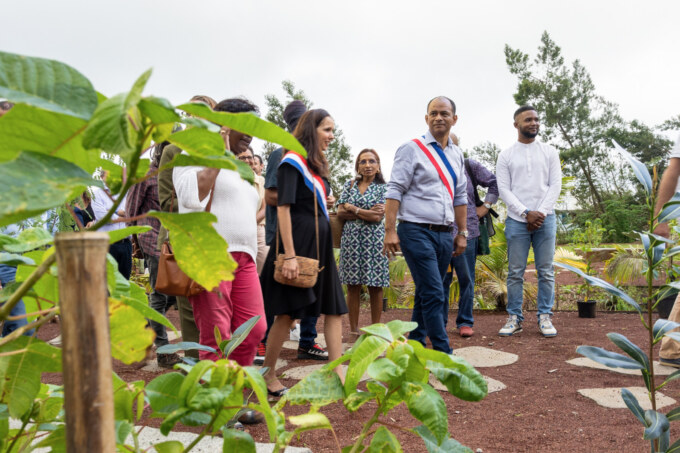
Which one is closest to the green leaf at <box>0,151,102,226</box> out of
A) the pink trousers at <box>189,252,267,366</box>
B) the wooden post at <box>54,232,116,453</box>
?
the wooden post at <box>54,232,116,453</box>

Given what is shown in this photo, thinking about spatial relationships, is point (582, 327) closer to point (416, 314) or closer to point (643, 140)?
point (416, 314)

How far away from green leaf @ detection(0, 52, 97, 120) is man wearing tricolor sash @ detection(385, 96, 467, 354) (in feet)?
11.5

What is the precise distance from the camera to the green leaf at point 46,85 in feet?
1.56

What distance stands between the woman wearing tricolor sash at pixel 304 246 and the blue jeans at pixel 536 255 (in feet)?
8.65

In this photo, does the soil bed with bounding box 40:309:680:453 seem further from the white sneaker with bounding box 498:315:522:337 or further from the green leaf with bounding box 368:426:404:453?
the green leaf with bounding box 368:426:404:453

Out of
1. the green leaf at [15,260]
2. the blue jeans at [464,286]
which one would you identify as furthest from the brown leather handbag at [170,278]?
the blue jeans at [464,286]

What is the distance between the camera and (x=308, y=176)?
3348mm

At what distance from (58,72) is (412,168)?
3687 millimetres

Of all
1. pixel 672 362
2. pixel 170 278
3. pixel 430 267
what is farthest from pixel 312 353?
pixel 672 362

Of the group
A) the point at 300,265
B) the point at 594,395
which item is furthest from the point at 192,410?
the point at 594,395

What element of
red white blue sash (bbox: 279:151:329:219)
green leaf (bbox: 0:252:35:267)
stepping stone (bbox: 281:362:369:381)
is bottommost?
stepping stone (bbox: 281:362:369:381)

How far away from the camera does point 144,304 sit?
77 cm

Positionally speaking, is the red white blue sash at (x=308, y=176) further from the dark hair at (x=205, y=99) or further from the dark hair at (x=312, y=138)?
the dark hair at (x=205, y=99)

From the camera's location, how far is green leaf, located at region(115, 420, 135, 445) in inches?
26.3
